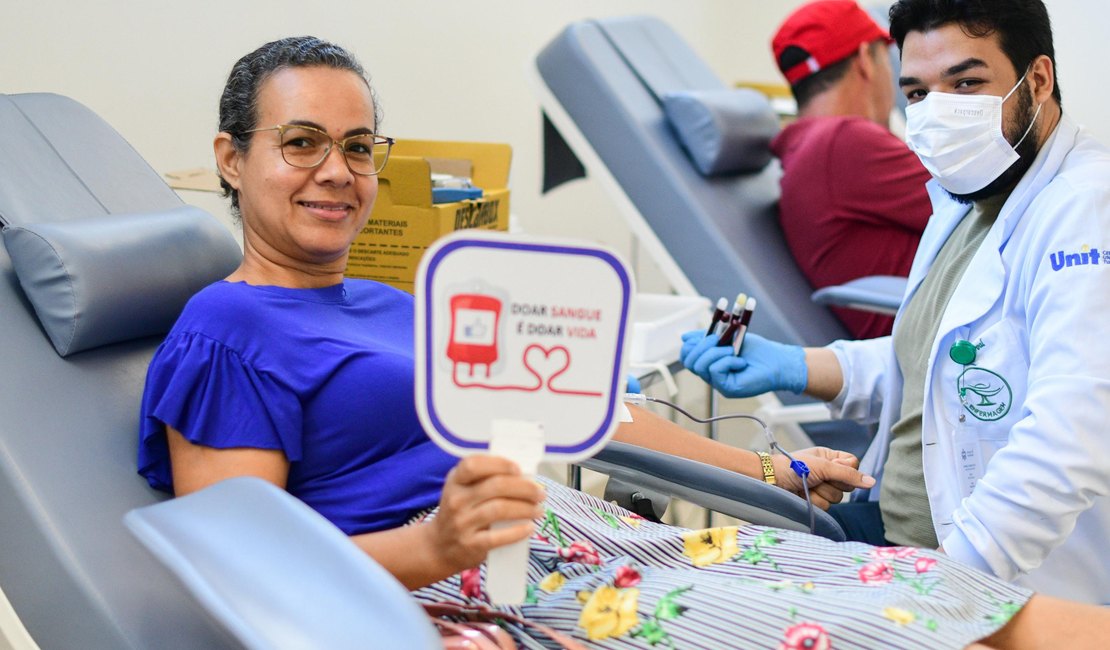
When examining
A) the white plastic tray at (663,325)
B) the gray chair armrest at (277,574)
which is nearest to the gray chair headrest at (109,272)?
the gray chair armrest at (277,574)

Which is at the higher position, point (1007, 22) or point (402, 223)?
point (1007, 22)

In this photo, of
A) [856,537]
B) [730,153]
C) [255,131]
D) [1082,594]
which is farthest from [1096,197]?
[730,153]

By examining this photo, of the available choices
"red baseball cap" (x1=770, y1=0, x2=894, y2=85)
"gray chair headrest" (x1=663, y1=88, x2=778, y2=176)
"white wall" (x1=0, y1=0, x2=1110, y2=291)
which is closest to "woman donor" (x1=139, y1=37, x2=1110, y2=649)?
"white wall" (x1=0, y1=0, x2=1110, y2=291)

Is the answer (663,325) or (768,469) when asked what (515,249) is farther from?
(663,325)

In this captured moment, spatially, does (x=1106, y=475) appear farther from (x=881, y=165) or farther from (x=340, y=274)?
(x=881, y=165)

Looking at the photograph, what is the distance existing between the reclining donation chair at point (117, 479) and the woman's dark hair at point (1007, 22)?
73 cm

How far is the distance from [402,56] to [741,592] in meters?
2.31

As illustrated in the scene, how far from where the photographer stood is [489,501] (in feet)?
3.08

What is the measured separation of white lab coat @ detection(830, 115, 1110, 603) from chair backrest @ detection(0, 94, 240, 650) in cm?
96

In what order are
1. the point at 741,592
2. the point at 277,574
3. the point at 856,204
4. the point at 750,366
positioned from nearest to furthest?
the point at 277,574
the point at 741,592
the point at 750,366
the point at 856,204

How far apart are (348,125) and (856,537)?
3.41ft

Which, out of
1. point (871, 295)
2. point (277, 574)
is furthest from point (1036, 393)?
point (277, 574)

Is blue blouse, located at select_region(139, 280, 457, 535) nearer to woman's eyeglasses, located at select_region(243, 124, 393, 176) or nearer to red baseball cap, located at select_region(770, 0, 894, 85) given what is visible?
woman's eyeglasses, located at select_region(243, 124, 393, 176)

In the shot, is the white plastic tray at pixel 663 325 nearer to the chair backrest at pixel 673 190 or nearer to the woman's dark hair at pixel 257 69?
the chair backrest at pixel 673 190
